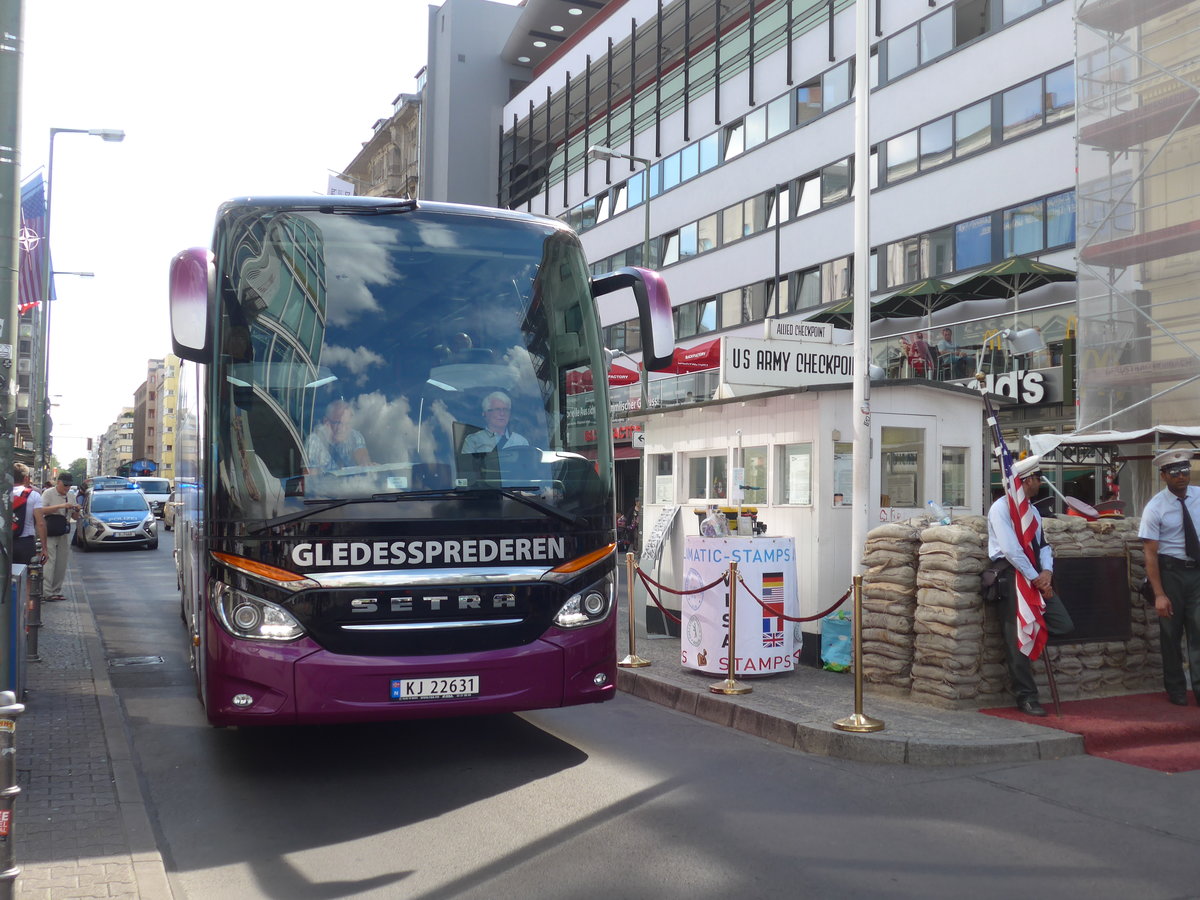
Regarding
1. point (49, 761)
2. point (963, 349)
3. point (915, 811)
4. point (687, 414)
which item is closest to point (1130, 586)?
point (915, 811)

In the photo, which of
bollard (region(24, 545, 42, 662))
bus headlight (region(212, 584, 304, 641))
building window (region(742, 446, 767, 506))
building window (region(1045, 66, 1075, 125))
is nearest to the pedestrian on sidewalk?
bollard (region(24, 545, 42, 662))

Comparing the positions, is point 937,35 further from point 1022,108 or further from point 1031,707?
point 1031,707

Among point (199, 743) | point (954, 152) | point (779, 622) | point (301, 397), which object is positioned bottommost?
point (199, 743)

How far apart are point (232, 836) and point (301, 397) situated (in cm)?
230

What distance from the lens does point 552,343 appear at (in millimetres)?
6789

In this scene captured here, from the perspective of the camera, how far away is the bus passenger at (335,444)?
612 centimetres

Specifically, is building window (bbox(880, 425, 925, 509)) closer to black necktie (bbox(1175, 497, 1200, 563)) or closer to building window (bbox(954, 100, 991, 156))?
black necktie (bbox(1175, 497, 1200, 563))

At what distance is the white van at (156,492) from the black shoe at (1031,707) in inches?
1660

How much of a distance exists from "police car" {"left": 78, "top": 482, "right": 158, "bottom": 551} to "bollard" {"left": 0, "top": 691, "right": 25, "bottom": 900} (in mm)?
28996

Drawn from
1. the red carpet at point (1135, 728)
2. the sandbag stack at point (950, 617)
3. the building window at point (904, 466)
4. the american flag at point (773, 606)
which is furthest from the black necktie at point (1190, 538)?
the american flag at point (773, 606)

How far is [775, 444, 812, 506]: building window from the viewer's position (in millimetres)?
10688

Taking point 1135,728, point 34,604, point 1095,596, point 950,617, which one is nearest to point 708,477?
point 950,617

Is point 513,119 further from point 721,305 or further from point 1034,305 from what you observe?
point 1034,305

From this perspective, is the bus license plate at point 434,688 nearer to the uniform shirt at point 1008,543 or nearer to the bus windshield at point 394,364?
the bus windshield at point 394,364
